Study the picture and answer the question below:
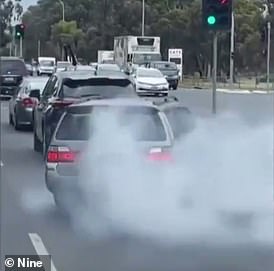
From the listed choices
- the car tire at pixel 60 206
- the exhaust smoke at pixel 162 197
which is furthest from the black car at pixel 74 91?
the car tire at pixel 60 206

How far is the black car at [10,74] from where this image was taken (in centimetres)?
4700

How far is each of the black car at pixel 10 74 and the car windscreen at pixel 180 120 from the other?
2427 cm

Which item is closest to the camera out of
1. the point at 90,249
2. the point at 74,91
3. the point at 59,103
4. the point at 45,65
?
the point at 90,249

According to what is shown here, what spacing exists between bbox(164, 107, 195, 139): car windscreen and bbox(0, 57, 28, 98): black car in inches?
956

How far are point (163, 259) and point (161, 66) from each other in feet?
167

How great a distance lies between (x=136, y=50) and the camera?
64.0 meters

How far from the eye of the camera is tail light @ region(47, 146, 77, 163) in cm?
1277

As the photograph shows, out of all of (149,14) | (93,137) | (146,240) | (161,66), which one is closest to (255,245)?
(146,240)

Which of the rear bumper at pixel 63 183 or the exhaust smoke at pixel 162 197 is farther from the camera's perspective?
the rear bumper at pixel 63 183

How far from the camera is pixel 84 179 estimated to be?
1257cm

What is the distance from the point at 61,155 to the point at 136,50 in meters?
51.4

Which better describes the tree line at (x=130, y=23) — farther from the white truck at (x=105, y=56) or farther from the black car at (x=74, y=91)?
the black car at (x=74, y=91)

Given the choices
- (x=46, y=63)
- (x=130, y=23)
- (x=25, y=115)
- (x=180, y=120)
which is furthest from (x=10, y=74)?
(x=46, y=63)

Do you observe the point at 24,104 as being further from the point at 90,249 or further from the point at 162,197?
the point at 90,249
